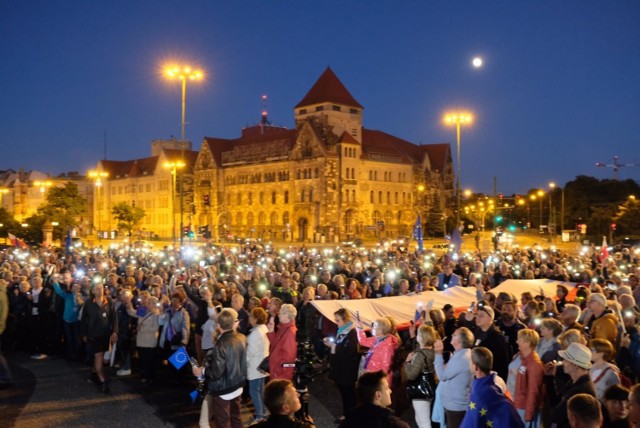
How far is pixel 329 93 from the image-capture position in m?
78.9

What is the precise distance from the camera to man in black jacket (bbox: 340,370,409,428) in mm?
4664

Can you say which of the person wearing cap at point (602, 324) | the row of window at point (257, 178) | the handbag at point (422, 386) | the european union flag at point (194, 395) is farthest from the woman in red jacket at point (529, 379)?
the row of window at point (257, 178)

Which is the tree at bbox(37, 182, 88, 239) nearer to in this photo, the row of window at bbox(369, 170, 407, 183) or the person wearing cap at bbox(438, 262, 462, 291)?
the row of window at bbox(369, 170, 407, 183)

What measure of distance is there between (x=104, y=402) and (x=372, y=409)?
728cm

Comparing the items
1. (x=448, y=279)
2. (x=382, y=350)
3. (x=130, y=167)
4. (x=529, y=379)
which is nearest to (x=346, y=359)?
(x=382, y=350)

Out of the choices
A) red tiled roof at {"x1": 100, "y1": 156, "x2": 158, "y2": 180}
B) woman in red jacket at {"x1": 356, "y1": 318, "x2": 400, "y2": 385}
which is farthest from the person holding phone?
red tiled roof at {"x1": 100, "y1": 156, "x2": 158, "y2": 180}

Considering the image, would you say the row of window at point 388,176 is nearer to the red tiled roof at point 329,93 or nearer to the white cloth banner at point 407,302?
the red tiled roof at point 329,93

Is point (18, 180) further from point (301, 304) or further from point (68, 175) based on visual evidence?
point (301, 304)

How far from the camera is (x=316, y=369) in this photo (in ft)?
42.7

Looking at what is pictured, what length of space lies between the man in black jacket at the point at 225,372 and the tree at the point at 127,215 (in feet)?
279

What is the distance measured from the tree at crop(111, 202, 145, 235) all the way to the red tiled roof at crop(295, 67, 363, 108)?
30.2 meters

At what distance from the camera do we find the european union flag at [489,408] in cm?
568

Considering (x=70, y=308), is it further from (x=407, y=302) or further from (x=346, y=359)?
(x=346, y=359)

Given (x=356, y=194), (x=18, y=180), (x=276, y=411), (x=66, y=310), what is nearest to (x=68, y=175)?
(x=18, y=180)
